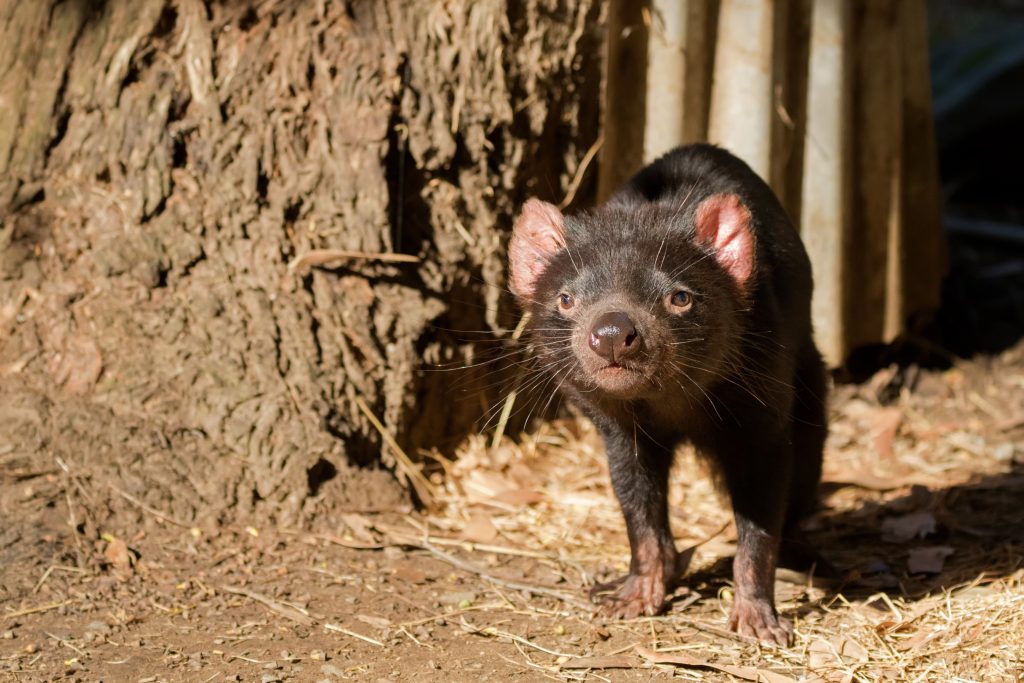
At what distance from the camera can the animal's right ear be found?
396 centimetres

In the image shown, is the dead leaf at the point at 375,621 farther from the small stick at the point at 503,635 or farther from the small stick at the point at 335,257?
the small stick at the point at 335,257

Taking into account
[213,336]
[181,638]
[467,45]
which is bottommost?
[181,638]

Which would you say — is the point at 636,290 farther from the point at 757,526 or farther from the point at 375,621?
the point at 375,621

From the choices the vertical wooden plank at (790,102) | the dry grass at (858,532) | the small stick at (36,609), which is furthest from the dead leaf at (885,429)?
the small stick at (36,609)

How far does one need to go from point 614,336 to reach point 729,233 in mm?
708

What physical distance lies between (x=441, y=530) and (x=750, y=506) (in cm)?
151

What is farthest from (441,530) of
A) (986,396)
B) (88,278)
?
(986,396)

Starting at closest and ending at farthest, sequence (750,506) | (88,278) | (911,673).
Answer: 1. (911,673)
2. (750,506)
3. (88,278)

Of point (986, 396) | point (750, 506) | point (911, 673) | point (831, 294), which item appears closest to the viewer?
point (911, 673)

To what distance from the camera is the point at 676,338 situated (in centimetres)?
359

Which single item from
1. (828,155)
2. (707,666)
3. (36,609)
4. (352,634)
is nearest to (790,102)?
(828,155)

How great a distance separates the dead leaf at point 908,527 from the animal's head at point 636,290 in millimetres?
1779

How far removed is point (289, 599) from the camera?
415cm

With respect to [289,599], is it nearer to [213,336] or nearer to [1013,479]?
[213,336]
